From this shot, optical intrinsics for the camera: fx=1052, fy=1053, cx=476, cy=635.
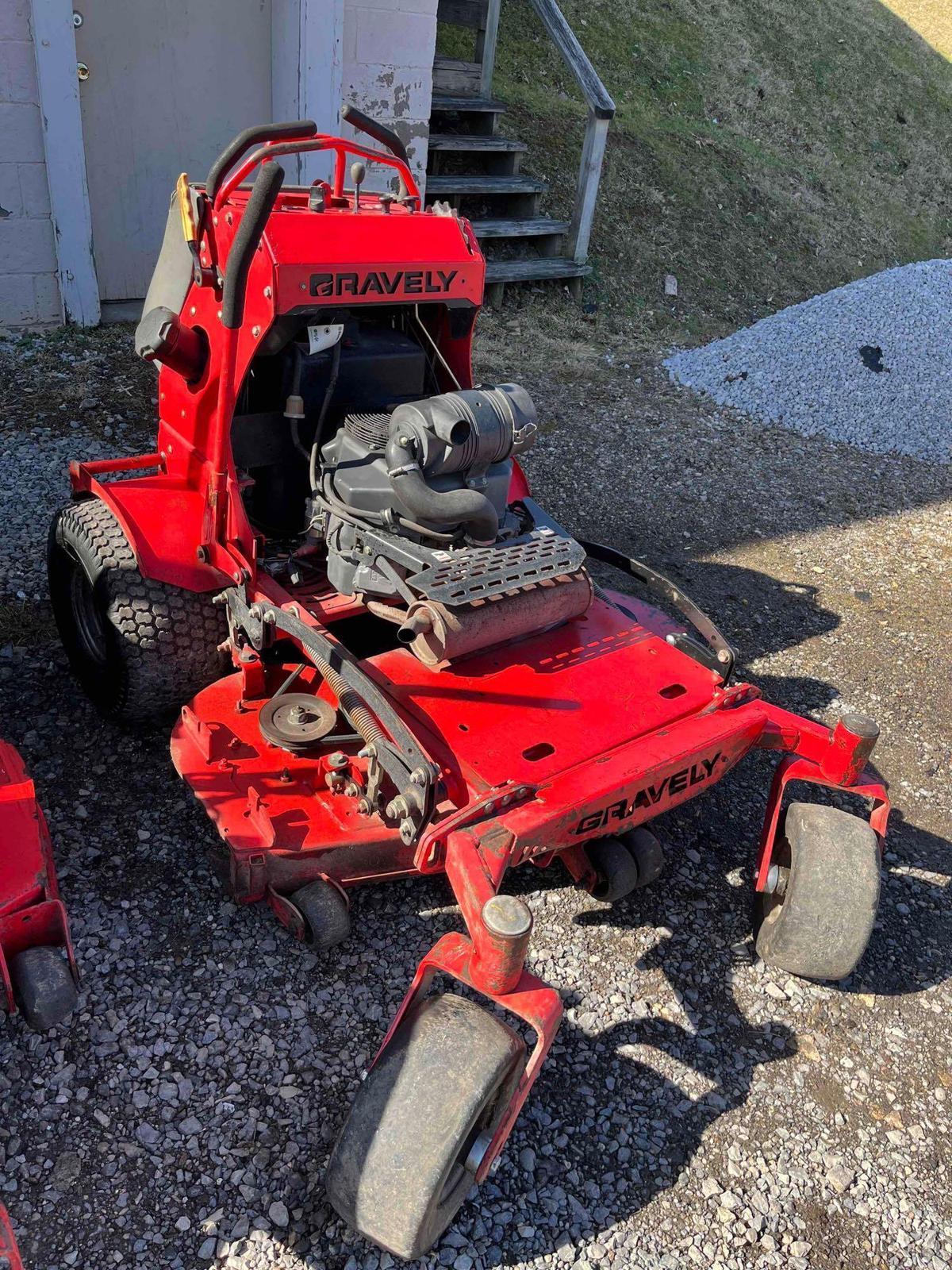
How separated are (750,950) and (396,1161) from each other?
146cm

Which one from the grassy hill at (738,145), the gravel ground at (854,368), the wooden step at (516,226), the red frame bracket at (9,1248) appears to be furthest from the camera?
the grassy hill at (738,145)

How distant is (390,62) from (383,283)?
190 inches

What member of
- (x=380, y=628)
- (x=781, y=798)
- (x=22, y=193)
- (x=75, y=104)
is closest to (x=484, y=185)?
(x=75, y=104)

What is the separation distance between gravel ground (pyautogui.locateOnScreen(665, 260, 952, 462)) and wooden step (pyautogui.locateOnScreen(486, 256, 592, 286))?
123 centimetres

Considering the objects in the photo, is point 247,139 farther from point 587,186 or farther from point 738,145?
point 738,145

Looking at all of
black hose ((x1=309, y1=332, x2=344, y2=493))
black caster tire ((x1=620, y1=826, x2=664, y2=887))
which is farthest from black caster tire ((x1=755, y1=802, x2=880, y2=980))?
black hose ((x1=309, y1=332, x2=344, y2=493))

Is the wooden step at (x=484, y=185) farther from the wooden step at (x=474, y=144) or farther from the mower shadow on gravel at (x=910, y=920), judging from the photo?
the mower shadow on gravel at (x=910, y=920)

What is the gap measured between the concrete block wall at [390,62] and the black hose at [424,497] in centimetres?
503

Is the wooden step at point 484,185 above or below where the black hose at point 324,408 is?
below

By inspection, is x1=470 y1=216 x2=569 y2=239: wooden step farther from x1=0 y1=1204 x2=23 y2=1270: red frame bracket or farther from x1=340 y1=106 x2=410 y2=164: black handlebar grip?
x1=0 y1=1204 x2=23 y2=1270: red frame bracket

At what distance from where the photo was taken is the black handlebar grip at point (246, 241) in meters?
2.89

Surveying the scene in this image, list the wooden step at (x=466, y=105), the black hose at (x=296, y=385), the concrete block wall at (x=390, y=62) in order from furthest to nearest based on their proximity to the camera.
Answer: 1. the wooden step at (x=466, y=105)
2. the concrete block wall at (x=390, y=62)
3. the black hose at (x=296, y=385)

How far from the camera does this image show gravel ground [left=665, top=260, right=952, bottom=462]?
7.44m

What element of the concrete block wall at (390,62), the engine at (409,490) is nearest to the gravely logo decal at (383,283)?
the engine at (409,490)
